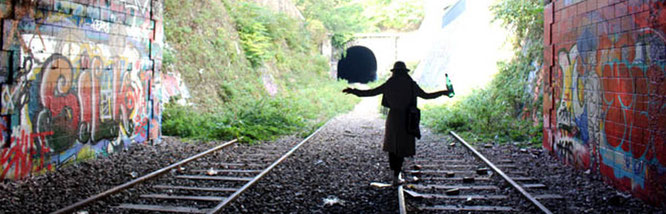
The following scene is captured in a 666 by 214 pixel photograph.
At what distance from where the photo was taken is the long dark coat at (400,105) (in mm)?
7156

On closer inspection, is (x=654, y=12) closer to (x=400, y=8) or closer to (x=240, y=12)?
(x=240, y=12)

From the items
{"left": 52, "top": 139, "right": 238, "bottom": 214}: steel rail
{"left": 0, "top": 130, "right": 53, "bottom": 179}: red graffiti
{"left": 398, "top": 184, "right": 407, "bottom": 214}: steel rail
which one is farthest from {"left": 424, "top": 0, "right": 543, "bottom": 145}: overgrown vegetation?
{"left": 0, "top": 130, "right": 53, "bottom": 179}: red graffiti

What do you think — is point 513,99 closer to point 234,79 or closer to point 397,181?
point 397,181

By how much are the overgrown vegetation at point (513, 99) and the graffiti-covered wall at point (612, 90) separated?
252cm

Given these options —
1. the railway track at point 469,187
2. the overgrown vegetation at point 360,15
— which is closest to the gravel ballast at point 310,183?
the railway track at point 469,187

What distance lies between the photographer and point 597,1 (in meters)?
7.59

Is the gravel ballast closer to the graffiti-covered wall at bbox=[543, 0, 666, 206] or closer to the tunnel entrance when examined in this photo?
the graffiti-covered wall at bbox=[543, 0, 666, 206]

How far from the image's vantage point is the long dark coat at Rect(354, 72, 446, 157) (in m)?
7.16

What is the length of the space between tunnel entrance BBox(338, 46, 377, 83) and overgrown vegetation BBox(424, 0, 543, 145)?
34.5 meters

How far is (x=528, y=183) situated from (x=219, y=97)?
11418 millimetres

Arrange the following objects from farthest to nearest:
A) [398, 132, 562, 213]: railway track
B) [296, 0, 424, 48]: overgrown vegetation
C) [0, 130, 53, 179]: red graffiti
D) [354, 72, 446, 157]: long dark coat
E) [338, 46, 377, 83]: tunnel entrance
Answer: [338, 46, 377, 83]: tunnel entrance, [296, 0, 424, 48]: overgrown vegetation, [354, 72, 446, 157]: long dark coat, [0, 130, 53, 179]: red graffiti, [398, 132, 562, 213]: railway track

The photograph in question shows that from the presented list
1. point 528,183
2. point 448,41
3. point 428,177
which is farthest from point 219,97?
point 448,41

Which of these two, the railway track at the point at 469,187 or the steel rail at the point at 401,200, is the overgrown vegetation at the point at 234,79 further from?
the steel rail at the point at 401,200

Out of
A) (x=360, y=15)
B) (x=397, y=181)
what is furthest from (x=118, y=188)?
(x=360, y=15)
